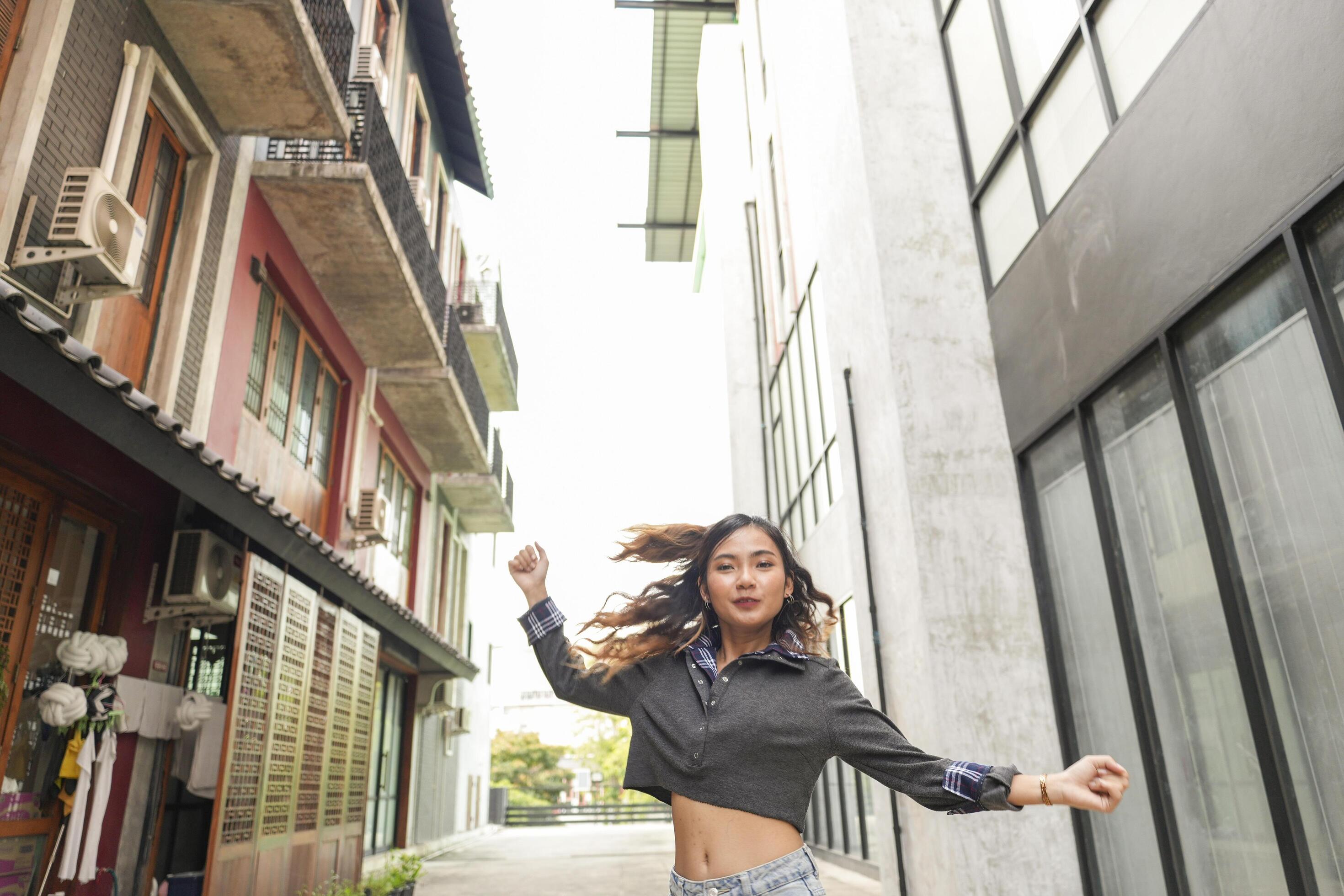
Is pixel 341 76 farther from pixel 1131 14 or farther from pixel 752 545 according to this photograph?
pixel 752 545

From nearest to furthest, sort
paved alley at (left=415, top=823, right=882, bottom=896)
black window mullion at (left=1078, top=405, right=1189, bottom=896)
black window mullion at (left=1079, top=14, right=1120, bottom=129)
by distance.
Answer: black window mullion at (left=1078, top=405, right=1189, bottom=896) → black window mullion at (left=1079, top=14, right=1120, bottom=129) → paved alley at (left=415, top=823, right=882, bottom=896)

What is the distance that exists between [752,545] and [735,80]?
2091 cm

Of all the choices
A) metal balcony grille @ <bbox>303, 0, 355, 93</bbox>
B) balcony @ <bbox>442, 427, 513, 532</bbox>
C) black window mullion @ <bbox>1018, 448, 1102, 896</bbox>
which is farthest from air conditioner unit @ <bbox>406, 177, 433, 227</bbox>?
black window mullion @ <bbox>1018, 448, 1102, 896</bbox>

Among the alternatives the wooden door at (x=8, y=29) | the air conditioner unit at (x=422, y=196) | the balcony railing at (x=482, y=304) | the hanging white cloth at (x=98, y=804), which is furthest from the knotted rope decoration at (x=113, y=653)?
the balcony railing at (x=482, y=304)

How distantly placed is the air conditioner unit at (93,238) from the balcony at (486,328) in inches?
447

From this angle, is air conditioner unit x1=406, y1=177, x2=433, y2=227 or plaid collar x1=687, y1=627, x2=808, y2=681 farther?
air conditioner unit x1=406, y1=177, x2=433, y2=227

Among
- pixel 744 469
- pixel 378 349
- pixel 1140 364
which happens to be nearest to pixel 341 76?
pixel 378 349

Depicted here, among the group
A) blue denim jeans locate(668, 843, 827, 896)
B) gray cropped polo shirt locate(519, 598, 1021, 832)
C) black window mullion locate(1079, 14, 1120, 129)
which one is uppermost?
black window mullion locate(1079, 14, 1120, 129)

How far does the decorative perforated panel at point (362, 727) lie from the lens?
32.3 feet

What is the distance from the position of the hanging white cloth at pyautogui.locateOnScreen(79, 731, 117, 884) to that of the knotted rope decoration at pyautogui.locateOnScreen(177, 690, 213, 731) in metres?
0.90

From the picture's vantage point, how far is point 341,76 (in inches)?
351

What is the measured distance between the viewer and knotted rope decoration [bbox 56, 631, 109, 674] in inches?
222

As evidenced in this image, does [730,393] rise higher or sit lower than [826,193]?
higher

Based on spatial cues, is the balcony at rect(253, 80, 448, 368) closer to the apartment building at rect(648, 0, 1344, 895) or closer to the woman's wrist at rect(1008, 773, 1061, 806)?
the apartment building at rect(648, 0, 1344, 895)
